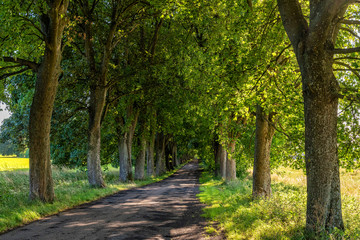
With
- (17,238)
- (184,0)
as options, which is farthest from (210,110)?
(17,238)

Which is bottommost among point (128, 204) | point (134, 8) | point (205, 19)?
point (128, 204)

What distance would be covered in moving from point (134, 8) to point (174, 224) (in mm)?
15428

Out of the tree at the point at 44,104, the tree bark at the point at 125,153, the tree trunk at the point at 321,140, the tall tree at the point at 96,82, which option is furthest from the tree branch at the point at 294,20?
the tree bark at the point at 125,153

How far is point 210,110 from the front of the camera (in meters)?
15.5

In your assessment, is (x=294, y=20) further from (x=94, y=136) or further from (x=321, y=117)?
(x=94, y=136)

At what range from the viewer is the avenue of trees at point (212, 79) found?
260 inches

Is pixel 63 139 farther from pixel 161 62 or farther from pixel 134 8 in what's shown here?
pixel 134 8

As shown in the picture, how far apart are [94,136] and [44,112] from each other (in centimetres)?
660

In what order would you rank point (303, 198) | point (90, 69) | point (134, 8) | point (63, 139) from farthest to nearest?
point (63, 139) < point (134, 8) < point (90, 69) < point (303, 198)

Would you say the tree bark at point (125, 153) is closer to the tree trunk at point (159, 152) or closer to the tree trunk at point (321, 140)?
the tree trunk at point (159, 152)

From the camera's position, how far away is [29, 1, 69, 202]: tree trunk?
1153cm

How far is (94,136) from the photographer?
1831 centimetres

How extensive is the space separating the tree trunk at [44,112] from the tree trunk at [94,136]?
237 inches

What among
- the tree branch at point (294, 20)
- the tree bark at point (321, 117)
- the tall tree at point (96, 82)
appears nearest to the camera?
the tree bark at point (321, 117)
